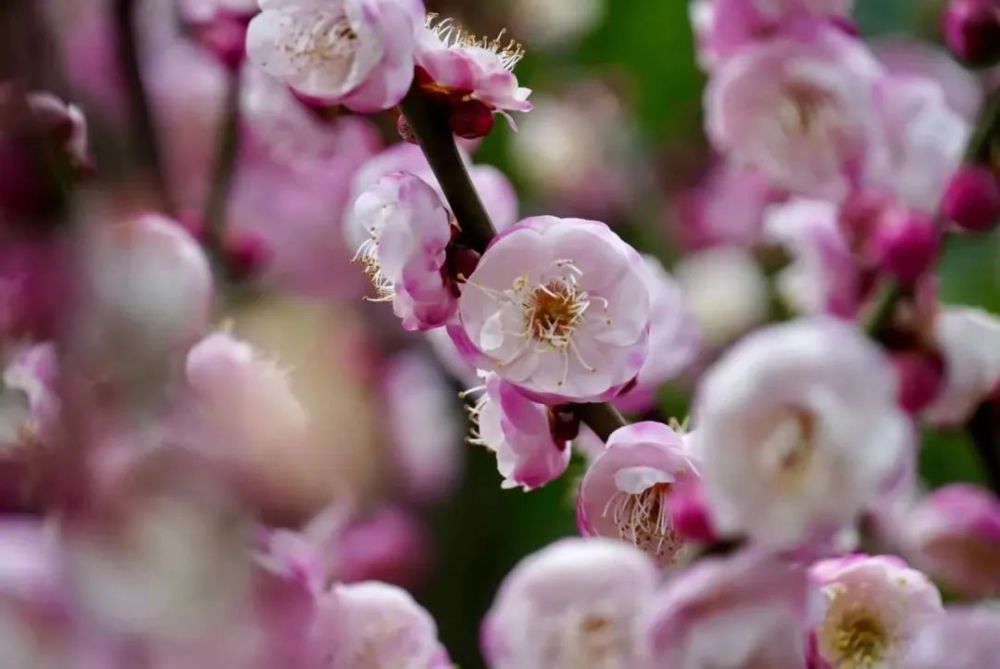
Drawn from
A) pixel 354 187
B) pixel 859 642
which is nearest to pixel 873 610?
pixel 859 642

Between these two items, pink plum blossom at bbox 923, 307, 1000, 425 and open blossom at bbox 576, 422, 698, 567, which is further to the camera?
pink plum blossom at bbox 923, 307, 1000, 425

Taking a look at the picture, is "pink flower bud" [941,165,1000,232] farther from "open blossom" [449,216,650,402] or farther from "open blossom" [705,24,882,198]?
"open blossom" [449,216,650,402]

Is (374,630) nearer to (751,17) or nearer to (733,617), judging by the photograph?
(733,617)

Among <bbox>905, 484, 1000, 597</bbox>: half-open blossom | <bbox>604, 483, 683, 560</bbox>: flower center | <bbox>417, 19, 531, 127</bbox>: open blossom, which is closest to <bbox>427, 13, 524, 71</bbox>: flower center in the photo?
<bbox>417, 19, 531, 127</bbox>: open blossom

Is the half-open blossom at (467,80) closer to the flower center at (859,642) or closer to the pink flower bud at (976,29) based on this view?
the flower center at (859,642)

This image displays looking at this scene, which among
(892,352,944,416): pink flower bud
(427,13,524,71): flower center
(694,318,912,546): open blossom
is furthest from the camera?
(892,352,944,416): pink flower bud

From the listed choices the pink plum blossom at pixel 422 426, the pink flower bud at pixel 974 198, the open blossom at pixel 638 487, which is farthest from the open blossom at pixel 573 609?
the pink plum blossom at pixel 422 426

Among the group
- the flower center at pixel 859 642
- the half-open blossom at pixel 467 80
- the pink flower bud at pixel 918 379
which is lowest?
the pink flower bud at pixel 918 379
